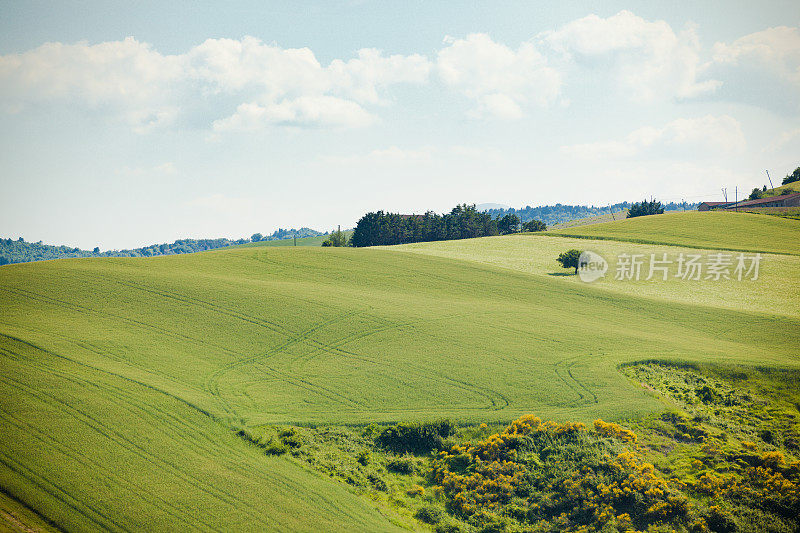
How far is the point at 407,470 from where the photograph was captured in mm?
24781

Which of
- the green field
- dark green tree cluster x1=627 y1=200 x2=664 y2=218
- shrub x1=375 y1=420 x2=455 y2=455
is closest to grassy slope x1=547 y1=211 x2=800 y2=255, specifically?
the green field

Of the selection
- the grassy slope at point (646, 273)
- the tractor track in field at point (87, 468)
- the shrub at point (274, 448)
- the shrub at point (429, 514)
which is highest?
the grassy slope at point (646, 273)

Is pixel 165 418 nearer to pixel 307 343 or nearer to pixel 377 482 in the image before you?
pixel 377 482

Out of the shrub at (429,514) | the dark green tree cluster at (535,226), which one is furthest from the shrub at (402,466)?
the dark green tree cluster at (535,226)

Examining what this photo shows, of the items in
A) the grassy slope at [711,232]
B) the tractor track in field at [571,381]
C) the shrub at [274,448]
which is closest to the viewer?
the shrub at [274,448]

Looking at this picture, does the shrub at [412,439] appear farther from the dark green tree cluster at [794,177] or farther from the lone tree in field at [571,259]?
the dark green tree cluster at [794,177]

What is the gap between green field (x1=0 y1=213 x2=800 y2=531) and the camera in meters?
20.0

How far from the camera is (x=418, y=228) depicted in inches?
5684

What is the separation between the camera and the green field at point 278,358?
1997cm

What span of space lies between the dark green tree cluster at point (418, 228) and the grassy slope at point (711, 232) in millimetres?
42851

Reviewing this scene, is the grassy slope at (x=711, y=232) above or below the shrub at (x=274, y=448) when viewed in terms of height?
above

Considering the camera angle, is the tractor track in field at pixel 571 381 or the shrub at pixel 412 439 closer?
the shrub at pixel 412 439

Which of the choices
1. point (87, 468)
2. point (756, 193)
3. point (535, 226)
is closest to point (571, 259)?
point (87, 468)

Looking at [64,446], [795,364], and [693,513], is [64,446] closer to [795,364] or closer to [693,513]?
[693,513]
